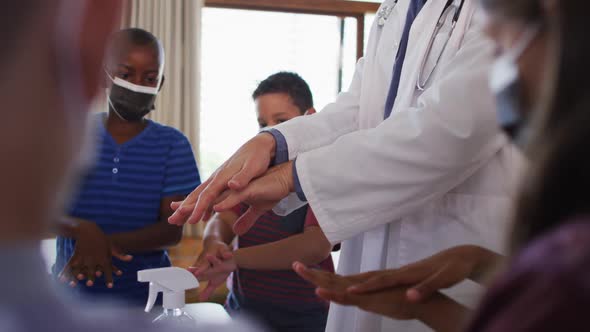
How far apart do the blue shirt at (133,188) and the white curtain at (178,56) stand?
288cm

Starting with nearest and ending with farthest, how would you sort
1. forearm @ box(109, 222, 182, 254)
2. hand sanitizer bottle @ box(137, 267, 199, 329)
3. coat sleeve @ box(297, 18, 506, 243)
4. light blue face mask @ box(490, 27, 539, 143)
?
light blue face mask @ box(490, 27, 539, 143)
coat sleeve @ box(297, 18, 506, 243)
hand sanitizer bottle @ box(137, 267, 199, 329)
forearm @ box(109, 222, 182, 254)

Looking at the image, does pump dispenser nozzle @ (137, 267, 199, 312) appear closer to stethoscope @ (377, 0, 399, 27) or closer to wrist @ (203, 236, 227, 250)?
wrist @ (203, 236, 227, 250)

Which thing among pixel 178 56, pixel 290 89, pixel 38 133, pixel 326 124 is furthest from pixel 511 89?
pixel 178 56

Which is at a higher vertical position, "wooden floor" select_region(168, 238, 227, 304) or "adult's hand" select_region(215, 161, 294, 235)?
"adult's hand" select_region(215, 161, 294, 235)

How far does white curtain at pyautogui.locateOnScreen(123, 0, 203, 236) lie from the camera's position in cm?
481

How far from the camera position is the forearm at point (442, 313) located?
841 mm

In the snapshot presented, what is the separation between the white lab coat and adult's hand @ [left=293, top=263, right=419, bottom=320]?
10.2 inches

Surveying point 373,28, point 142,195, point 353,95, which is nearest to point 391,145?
point 353,95

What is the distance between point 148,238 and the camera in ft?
5.94

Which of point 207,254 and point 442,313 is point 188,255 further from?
point 442,313

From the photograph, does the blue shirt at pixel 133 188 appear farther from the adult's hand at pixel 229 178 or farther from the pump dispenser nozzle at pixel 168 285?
the adult's hand at pixel 229 178

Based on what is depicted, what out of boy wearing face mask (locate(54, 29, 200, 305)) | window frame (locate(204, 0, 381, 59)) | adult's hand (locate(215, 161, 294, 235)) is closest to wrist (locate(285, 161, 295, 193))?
adult's hand (locate(215, 161, 294, 235))

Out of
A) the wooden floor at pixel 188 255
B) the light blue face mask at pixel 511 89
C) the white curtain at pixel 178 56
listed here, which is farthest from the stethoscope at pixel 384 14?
the white curtain at pixel 178 56

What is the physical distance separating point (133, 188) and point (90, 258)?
11.4 inches
